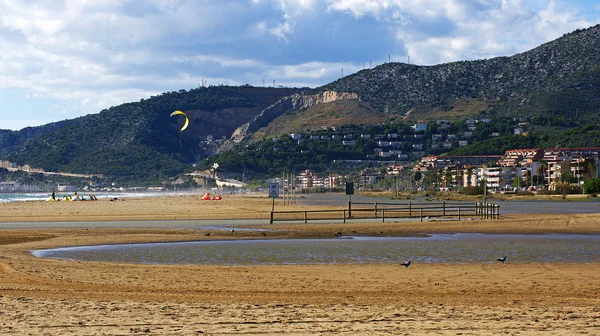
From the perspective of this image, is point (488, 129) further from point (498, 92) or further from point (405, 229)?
point (405, 229)

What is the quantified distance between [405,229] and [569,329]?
25078 millimetres

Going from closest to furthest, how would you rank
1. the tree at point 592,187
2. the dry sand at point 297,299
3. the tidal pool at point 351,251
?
the dry sand at point 297,299
the tidal pool at point 351,251
the tree at point 592,187

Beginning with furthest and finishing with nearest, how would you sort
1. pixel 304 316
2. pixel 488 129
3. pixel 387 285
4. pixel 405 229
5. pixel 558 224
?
pixel 488 129 < pixel 558 224 < pixel 405 229 < pixel 387 285 < pixel 304 316

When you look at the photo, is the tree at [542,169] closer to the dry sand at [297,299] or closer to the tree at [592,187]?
the tree at [592,187]

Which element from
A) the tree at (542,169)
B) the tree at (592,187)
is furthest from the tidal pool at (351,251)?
the tree at (542,169)

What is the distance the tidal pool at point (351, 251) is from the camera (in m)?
22.1

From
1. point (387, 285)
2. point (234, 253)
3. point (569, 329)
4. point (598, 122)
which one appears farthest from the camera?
point (598, 122)

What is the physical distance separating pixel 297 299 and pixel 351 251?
1142 cm

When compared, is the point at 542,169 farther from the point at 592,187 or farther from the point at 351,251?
the point at 351,251

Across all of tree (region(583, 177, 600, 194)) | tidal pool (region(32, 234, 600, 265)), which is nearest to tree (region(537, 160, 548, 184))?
tree (region(583, 177, 600, 194))

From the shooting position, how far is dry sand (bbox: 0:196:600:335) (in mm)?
10516

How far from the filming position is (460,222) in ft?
130

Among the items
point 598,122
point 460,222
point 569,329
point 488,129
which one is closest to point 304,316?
point 569,329

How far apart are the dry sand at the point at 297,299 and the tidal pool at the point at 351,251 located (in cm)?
185
